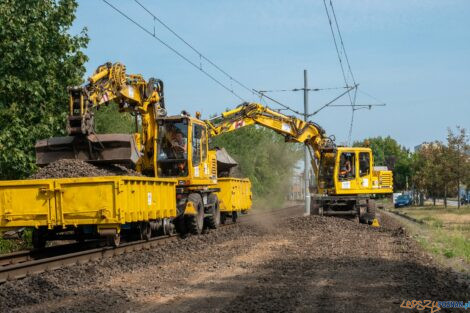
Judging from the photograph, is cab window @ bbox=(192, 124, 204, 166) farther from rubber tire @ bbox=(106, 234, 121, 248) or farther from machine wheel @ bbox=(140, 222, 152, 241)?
rubber tire @ bbox=(106, 234, 121, 248)

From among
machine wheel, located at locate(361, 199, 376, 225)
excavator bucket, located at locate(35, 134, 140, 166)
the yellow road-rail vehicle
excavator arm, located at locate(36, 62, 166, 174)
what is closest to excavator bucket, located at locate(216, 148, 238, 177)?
the yellow road-rail vehicle

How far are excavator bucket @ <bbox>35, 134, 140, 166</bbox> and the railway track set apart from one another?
7.36 feet

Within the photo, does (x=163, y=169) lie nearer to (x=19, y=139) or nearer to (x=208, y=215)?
(x=208, y=215)

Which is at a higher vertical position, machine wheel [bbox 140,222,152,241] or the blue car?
machine wheel [bbox 140,222,152,241]

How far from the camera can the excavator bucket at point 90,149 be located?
646 inches

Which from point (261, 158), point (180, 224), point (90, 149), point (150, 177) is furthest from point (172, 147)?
point (261, 158)

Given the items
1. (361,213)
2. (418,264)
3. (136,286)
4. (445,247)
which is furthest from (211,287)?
(361,213)

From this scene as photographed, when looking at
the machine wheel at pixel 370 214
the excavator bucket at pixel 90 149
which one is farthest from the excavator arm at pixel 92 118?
the machine wheel at pixel 370 214

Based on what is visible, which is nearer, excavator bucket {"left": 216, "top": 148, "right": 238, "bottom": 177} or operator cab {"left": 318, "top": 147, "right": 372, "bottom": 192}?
operator cab {"left": 318, "top": 147, "right": 372, "bottom": 192}

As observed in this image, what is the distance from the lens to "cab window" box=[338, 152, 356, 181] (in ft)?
91.7

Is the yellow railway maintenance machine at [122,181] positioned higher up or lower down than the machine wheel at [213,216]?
higher up

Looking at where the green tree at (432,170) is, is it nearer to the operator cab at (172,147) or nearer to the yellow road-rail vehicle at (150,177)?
the yellow road-rail vehicle at (150,177)

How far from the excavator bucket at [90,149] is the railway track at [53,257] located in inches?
88.3

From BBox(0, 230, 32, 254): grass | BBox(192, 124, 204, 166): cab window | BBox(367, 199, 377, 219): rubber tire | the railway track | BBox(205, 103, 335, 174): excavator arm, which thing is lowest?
BBox(0, 230, 32, 254): grass
